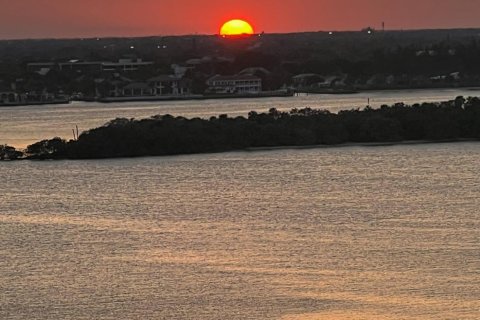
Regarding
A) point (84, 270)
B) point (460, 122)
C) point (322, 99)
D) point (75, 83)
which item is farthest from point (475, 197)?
point (75, 83)

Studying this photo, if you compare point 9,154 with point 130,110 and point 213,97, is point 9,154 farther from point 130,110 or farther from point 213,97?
point 213,97

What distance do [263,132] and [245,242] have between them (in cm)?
1269

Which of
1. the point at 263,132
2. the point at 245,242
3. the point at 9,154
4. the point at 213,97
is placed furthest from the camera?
the point at 213,97

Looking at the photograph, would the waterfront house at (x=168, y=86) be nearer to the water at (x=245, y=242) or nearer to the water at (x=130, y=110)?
the water at (x=130, y=110)

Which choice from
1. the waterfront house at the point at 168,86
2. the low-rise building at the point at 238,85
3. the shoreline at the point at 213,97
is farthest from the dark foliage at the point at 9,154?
the low-rise building at the point at 238,85

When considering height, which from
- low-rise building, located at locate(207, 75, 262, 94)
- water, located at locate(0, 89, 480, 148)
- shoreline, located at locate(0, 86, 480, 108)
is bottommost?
water, located at locate(0, 89, 480, 148)

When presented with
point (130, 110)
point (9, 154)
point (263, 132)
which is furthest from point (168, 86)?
point (9, 154)

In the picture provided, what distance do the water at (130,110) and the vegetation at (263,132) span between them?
10.1 feet

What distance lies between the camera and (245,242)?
13.0 metres

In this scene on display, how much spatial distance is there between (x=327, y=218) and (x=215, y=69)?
143ft

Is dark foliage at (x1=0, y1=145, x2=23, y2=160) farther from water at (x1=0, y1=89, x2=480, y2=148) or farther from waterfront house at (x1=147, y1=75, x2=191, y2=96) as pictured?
waterfront house at (x1=147, y1=75, x2=191, y2=96)

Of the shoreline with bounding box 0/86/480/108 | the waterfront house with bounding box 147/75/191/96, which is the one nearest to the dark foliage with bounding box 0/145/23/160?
the shoreline with bounding box 0/86/480/108

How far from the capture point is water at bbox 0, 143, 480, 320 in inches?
403

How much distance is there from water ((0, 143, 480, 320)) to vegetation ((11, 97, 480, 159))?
2.92 metres
